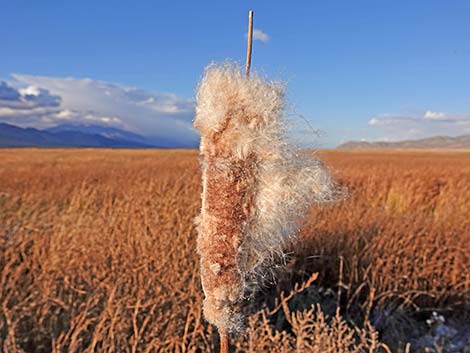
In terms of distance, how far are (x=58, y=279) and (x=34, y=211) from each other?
5.30 feet

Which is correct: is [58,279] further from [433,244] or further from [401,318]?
[433,244]

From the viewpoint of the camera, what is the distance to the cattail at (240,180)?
1.80ft

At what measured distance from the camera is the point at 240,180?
547 mm

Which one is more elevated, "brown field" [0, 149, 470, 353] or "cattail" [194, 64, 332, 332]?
"cattail" [194, 64, 332, 332]

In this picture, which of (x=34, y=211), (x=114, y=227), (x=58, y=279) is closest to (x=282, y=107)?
(x=58, y=279)

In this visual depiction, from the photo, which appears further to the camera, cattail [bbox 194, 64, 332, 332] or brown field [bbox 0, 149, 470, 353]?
brown field [bbox 0, 149, 470, 353]

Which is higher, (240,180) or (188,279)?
(240,180)

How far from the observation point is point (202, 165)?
1.90 ft

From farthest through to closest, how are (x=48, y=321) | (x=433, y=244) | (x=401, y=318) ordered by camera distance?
(x=433, y=244)
(x=401, y=318)
(x=48, y=321)

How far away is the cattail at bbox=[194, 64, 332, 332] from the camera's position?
549 mm

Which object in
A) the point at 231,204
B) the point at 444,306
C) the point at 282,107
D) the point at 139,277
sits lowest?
the point at 444,306

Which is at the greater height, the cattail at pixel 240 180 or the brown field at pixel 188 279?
the cattail at pixel 240 180

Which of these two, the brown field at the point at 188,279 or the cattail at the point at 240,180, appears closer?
the cattail at the point at 240,180

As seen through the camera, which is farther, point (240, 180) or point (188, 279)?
point (188, 279)
